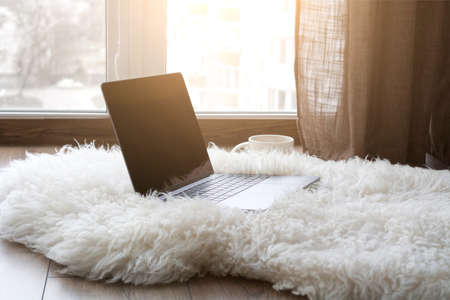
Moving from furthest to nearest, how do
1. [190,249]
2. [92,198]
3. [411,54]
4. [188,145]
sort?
[411,54]
[188,145]
[92,198]
[190,249]

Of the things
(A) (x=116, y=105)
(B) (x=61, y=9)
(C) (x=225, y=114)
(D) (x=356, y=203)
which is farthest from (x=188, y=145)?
(B) (x=61, y=9)

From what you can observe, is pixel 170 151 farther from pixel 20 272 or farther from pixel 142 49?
pixel 142 49

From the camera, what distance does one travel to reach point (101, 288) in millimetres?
824

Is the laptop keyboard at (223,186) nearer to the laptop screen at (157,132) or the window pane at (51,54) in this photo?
the laptop screen at (157,132)

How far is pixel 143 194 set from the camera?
3.51 ft

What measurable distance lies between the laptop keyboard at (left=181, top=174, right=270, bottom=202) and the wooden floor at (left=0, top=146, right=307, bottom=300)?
0.24 meters

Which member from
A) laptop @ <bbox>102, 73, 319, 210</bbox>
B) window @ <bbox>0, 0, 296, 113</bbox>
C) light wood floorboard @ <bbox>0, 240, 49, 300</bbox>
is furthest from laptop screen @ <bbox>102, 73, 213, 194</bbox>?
window @ <bbox>0, 0, 296, 113</bbox>

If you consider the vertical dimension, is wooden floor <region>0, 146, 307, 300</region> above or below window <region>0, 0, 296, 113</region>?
below

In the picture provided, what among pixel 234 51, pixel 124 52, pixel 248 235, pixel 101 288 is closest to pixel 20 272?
pixel 101 288

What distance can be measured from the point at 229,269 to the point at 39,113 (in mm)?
1161

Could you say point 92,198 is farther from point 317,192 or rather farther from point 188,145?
point 317,192

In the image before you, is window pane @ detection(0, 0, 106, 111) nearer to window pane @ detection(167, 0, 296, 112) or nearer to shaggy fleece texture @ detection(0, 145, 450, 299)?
window pane @ detection(167, 0, 296, 112)

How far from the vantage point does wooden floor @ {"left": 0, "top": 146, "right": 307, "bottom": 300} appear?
0.81 metres

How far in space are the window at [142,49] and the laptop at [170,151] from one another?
59 cm
